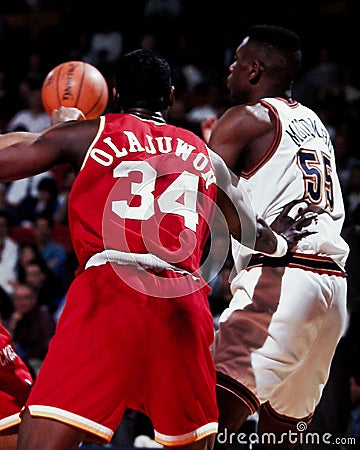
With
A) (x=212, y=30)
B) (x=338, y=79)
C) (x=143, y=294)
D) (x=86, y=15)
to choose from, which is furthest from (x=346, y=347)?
(x=86, y=15)

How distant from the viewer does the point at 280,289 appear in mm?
3891

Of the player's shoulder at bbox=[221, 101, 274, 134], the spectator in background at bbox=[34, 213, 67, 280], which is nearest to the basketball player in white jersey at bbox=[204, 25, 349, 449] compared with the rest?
the player's shoulder at bbox=[221, 101, 274, 134]

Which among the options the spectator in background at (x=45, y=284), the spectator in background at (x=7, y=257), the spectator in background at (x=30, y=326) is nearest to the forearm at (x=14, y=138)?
the spectator in background at (x=30, y=326)

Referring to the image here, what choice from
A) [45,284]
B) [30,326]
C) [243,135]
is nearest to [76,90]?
[243,135]

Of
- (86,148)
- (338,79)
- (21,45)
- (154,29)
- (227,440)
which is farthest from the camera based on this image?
(21,45)

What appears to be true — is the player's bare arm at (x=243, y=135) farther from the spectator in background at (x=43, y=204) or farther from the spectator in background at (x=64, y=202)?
the spectator in background at (x=43, y=204)

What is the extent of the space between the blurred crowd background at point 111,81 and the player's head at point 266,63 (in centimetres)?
195

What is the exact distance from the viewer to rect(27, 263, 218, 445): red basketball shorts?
2957 millimetres

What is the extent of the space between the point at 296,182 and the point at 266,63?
67 centimetres

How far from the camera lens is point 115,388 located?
297 centimetres

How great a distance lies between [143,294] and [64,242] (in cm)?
617

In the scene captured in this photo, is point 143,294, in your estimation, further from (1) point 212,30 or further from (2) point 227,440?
(1) point 212,30

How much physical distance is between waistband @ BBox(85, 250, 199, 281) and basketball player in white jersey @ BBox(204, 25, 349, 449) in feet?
2.90

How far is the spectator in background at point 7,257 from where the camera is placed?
852 centimetres
